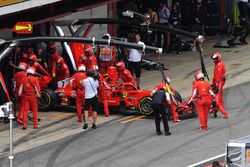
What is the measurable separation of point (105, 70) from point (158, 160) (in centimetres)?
703

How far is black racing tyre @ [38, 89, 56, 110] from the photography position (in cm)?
2094

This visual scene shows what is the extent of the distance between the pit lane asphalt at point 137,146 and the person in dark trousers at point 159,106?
0.78ft

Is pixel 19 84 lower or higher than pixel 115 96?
higher

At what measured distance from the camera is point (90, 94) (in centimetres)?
1900

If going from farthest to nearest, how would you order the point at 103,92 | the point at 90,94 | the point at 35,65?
the point at 35,65, the point at 103,92, the point at 90,94

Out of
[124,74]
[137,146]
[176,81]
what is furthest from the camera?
[176,81]

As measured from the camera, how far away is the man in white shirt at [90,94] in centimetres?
1894

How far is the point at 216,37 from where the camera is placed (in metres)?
34.0

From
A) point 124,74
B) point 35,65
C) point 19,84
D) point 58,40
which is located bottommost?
point 19,84

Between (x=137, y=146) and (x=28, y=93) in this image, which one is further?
(x=28, y=93)

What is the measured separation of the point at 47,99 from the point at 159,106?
4223 millimetres

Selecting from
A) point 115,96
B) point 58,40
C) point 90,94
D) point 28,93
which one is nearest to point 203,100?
point 90,94

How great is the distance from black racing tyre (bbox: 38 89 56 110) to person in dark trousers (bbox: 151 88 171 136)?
12.5 feet

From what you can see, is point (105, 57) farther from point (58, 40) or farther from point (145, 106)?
point (58, 40)
